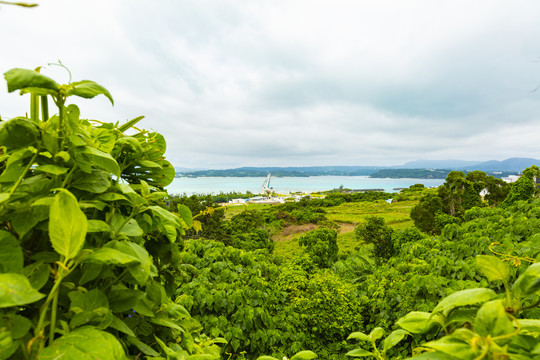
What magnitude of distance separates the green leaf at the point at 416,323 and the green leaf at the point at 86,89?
2.98ft

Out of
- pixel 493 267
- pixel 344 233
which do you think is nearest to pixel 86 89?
pixel 493 267

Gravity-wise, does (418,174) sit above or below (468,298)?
above

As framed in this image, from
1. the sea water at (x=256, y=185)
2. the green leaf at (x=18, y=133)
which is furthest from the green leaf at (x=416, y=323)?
the sea water at (x=256, y=185)

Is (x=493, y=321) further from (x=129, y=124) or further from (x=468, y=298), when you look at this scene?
(x=129, y=124)

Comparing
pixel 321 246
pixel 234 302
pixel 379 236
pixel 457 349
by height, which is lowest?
pixel 379 236

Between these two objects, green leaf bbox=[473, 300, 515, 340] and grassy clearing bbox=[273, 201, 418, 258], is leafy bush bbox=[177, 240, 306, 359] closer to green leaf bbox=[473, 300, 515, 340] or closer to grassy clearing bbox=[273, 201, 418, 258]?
green leaf bbox=[473, 300, 515, 340]

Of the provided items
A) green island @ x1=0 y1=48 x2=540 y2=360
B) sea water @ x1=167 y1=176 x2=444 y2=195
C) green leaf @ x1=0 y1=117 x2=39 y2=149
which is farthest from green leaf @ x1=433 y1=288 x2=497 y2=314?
sea water @ x1=167 y1=176 x2=444 y2=195

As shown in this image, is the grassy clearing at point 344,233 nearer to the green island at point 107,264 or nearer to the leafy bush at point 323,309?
the leafy bush at point 323,309

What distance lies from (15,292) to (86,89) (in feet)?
1.34

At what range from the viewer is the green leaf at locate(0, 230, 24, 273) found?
49 cm

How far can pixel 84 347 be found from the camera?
44cm

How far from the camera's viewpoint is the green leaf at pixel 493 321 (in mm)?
432

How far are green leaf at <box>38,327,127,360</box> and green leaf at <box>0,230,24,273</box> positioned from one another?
0.17 m

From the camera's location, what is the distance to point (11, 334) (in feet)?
1.44
